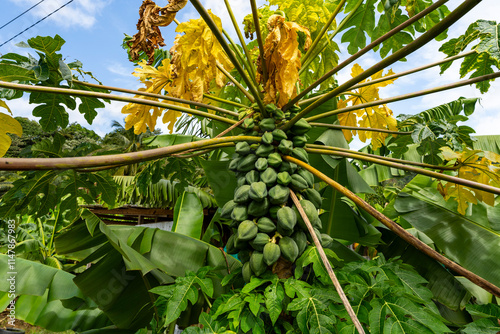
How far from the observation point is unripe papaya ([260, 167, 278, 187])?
1375mm

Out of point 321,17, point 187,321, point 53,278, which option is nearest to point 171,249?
point 187,321

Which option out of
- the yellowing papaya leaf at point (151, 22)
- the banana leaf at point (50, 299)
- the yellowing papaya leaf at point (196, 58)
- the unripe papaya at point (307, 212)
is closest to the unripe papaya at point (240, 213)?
the unripe papaya at point (307, 212)

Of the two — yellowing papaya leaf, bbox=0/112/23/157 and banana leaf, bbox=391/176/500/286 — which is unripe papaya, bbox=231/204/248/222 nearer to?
yellowing papaya leaf, bbox=0/112/23/157

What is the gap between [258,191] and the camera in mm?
1313

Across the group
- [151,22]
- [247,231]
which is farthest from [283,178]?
[151,22]

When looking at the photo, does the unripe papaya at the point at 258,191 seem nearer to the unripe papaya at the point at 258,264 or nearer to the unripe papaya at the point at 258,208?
the unripe papaya at the point at 258,208

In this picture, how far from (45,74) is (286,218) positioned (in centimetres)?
140

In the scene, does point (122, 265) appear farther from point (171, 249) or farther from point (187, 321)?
point (187, 321)

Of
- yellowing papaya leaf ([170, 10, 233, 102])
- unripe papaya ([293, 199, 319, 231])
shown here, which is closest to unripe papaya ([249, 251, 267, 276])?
unripe papaya ([293, 199, 319, 231])

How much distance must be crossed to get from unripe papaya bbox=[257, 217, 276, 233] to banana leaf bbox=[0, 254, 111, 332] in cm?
158

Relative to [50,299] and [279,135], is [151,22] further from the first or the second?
[50,299]

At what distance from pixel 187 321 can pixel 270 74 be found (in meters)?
1.74

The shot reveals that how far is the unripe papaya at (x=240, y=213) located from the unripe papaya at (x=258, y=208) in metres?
0.03

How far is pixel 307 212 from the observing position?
4.41ft
